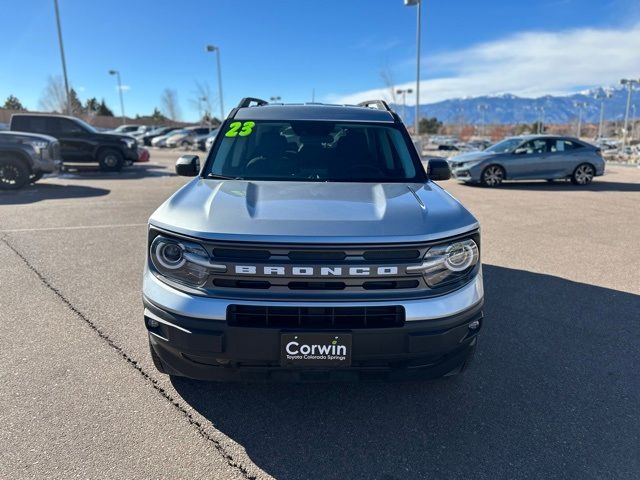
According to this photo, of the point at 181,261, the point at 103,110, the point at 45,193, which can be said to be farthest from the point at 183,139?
the point at 103,110

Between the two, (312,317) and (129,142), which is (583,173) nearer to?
(312,317)

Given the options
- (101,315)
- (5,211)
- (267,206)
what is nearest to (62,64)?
(5,211)

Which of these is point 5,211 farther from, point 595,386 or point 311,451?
point 595,386

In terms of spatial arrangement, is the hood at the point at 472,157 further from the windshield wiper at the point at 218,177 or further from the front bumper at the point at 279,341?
the front bumper at the point at 279,341

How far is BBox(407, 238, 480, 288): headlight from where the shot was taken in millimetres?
2467

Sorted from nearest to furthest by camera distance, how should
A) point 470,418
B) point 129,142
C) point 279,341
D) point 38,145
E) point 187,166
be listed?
point 279,341
point 470,418
point 187,166
point 38,145
point 129,142

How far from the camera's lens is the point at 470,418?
109 inches

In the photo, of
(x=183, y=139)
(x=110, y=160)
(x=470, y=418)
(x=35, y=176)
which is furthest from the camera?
(x=183, y=139)

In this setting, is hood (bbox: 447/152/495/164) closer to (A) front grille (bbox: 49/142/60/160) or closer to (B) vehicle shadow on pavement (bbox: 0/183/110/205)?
(B) vehicle shadow on pavement (bbox: 0/183/110/205)

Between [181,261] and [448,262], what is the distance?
144cm

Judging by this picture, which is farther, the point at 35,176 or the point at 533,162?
the point at 533,162

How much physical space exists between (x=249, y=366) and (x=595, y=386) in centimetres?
236

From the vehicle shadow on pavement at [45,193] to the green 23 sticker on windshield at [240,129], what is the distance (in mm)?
8379

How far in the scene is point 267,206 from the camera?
270 cm
